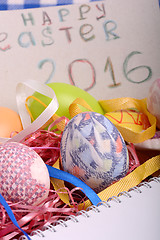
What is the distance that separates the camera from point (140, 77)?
128 cm

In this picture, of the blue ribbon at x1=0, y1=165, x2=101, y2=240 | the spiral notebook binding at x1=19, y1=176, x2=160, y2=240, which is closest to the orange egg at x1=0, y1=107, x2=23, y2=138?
the blue ribbon at x1=0, y1=165, x2=101, y2=240

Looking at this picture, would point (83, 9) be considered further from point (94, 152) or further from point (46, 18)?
point (94, 152)

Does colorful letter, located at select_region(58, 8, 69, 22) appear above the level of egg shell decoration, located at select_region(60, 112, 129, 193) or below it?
above

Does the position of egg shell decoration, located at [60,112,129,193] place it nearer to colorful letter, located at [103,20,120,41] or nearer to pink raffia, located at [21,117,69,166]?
pink raffia, located at [21,117,69,166]

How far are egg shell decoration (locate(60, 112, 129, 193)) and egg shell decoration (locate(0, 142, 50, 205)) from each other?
7cm

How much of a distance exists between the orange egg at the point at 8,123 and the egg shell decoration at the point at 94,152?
0.68 feet

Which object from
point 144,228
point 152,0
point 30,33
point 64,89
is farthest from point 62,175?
point 152,0

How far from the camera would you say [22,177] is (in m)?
0.59

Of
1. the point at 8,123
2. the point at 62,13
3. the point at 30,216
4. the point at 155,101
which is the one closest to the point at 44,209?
the point at 30,216

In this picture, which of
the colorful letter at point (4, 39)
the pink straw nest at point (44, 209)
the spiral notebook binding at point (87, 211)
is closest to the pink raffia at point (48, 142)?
the pink straw nest at point (44, 209)

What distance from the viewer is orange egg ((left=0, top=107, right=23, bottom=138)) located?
842mm

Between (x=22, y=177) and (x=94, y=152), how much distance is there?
0.15 metres

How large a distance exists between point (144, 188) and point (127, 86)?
68 cm

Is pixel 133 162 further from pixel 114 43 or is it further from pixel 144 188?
pixel 114 43
